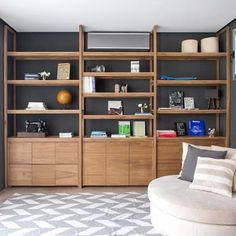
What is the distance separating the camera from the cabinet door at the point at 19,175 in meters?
4.54

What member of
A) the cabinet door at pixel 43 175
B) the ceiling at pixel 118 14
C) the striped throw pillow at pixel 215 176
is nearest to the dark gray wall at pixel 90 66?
the ceiling at pixel 118 14

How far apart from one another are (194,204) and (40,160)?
8.98 ft

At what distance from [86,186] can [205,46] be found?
295 cm

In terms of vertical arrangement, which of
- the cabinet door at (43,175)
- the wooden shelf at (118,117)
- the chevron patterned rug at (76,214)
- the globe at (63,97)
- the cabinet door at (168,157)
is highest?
the globe at (63,97)

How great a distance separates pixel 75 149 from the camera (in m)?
4.56

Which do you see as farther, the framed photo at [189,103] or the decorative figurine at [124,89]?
the framed photo at [189,103]

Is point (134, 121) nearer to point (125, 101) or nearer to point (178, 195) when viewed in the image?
point (125, 101)

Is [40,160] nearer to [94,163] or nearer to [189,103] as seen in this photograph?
[94,163]

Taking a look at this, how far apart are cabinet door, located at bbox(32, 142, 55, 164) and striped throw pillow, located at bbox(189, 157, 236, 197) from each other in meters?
2.36

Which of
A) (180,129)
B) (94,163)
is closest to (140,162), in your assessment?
(94,163)

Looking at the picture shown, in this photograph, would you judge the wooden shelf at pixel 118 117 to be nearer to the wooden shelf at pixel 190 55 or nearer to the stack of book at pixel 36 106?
the stack of book at pixel 36 106

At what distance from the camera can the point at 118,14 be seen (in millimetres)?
3998

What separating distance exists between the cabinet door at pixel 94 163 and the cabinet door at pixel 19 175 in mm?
879

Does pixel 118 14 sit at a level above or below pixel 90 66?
Answer: above
